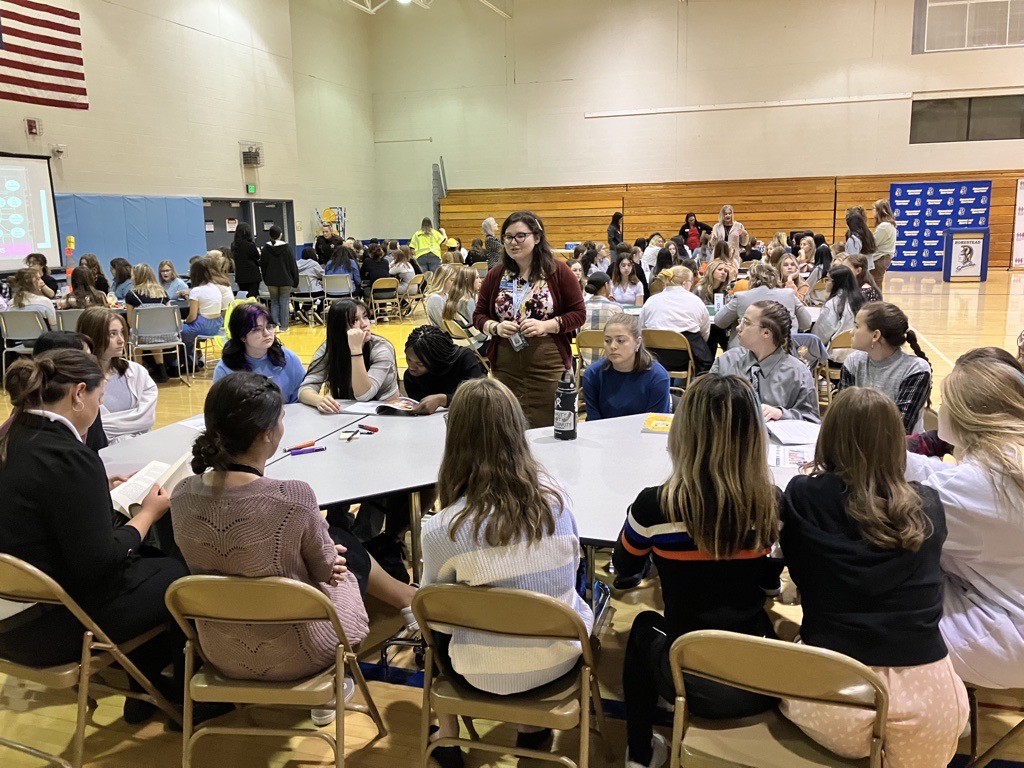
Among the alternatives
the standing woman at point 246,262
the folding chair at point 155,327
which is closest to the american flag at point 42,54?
the standing woman at point 246,262

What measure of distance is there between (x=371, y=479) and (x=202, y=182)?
36.9 ft

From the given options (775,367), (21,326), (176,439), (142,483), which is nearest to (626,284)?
(775,367)

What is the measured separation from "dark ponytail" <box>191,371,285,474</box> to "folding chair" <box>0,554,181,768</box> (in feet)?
1.46

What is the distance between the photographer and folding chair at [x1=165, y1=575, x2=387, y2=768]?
1.77 m

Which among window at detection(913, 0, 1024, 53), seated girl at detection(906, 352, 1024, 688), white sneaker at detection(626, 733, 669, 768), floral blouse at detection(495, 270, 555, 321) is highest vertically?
window at detection(913, 0, 1024, 53)

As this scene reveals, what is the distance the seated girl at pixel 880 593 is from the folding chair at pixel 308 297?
1058 cm

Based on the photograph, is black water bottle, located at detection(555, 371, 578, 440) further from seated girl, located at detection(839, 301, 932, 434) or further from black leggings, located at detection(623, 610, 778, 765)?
seated girl, located at detection(839, 301, 932, 434)

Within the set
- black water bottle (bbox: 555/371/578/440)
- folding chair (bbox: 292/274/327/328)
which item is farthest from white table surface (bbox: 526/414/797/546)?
folding chair (bbox: 292/274/327/328)

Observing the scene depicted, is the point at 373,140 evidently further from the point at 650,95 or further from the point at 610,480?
the point at 610,480

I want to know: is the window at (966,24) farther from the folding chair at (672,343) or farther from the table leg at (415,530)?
the table leg at (415,530)

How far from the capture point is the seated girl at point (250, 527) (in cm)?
190

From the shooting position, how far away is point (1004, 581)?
6.23 ft

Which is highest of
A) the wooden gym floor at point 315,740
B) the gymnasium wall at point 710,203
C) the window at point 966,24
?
the window at point 966,24

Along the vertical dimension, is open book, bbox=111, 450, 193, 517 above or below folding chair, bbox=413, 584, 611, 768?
above
